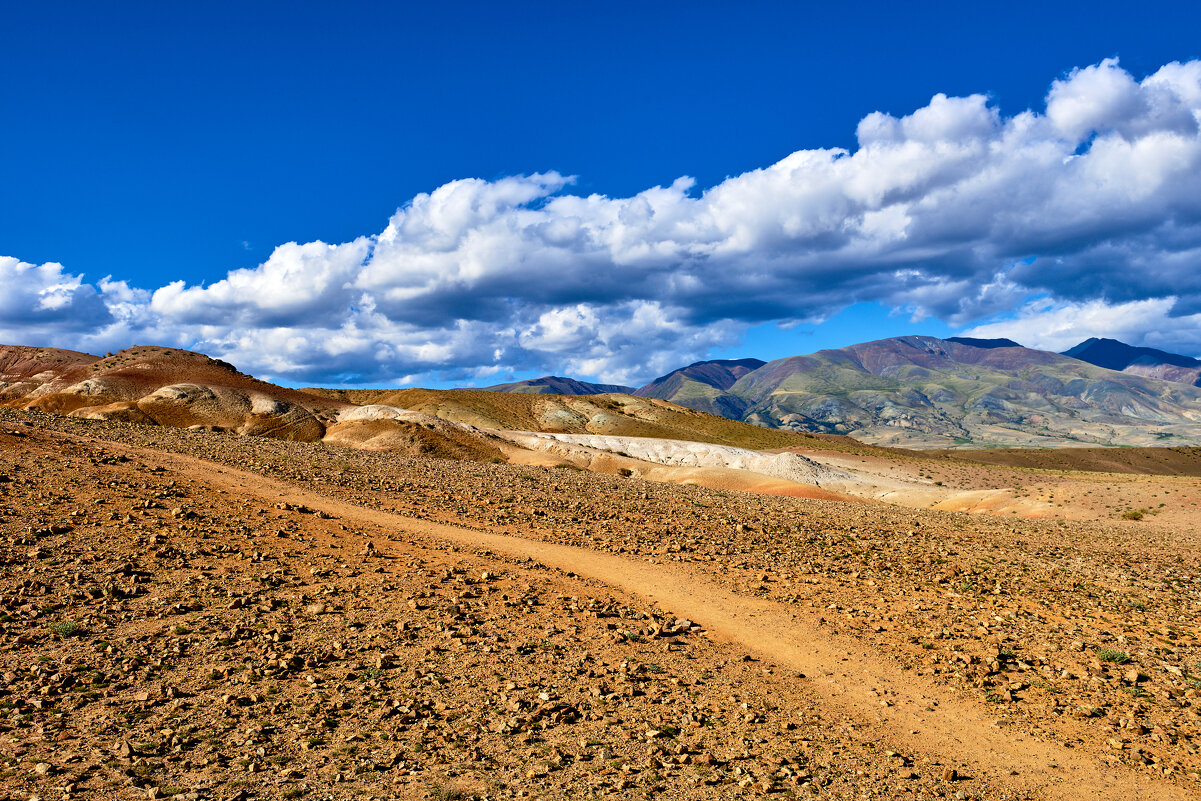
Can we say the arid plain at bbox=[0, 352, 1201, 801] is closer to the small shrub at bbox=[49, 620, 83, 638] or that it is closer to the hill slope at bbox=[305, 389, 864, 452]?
the small shrub at bbox=[49, 620, 83, 638]

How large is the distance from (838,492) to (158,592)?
51483mm

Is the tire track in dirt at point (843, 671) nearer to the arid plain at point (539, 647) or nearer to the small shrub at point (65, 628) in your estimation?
the arid plain at point (539, 647)

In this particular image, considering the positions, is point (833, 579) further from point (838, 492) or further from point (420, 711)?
point (838, 492)

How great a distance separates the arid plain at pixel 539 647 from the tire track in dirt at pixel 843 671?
0.20ft

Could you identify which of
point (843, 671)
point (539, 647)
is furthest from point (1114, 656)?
point (539, 647)

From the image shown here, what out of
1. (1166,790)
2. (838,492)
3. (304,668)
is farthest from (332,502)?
(838,492)

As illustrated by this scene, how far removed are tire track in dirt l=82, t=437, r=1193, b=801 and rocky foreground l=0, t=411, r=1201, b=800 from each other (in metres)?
0.06

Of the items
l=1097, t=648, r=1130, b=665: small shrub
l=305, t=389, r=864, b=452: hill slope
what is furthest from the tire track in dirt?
l=305, t=389, r=864, b=452: hill slope

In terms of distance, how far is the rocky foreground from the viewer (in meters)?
7.43

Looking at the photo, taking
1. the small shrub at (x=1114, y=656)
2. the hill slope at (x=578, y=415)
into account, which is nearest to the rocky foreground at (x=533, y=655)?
the small shrub at (x=1114, y=656)

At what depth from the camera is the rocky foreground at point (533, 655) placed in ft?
24.4

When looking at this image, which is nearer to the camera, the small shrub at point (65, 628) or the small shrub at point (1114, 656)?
the small shrub at point (65, 628)

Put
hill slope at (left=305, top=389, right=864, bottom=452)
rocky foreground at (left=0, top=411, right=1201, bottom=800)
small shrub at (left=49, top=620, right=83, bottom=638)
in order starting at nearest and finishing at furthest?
rocky foreground at (left=0, top=411, right=1201, bottom=800)
small shrub at (left=49, top=620, right=83, bottom=638)
hill slope at (left=305, top=389, right=864, bottom=452)

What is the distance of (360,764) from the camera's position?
23.6 feet
